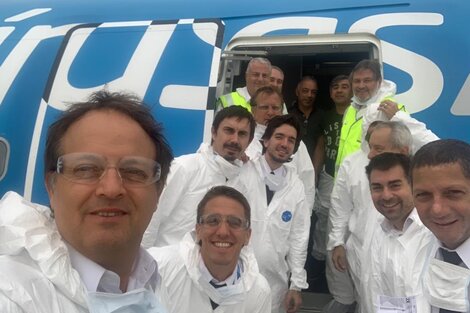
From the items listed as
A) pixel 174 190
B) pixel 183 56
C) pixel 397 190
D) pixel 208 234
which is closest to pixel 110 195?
pixel 208 234

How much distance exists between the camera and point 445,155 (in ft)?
6.81

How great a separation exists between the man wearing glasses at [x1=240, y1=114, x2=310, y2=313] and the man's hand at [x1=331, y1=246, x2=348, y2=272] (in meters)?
0.22

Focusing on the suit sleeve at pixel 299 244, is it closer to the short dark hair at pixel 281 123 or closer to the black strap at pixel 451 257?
the short dark hair at pixel 281 123

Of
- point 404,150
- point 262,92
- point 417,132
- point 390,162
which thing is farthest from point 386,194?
point 262,92

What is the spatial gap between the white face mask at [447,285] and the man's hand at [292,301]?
177cm

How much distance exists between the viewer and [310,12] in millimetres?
4188

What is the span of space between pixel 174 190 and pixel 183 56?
1088mm

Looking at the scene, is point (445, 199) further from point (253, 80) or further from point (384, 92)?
point (253, 80)

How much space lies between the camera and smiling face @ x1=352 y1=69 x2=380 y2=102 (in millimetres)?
3885

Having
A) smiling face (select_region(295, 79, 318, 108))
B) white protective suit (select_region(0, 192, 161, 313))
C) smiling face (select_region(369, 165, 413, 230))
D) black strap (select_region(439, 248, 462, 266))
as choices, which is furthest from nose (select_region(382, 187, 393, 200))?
smiling face (select_region(295, 79, 318, 108))

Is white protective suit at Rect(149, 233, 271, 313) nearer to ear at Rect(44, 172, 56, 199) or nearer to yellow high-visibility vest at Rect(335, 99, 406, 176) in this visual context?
ear at Rect(44, 172, 56, 199)

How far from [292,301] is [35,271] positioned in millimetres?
2815

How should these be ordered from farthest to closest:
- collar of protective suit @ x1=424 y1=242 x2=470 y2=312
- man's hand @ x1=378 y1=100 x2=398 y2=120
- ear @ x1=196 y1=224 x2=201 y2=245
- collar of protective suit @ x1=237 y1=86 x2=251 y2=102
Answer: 1. collar of protective suit @ x1=237 y1=86 x2=251 y2=102
2. man's hand @ x1=378 y1=100 x2=398 y2=120
3. ear @ x1=196 y1=224 x2=201 y2=245
4. collar of protective suit @ x1=424 y1=242 x2=470 y2=312

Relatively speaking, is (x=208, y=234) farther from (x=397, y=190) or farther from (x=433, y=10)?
(x=433, y=10)
